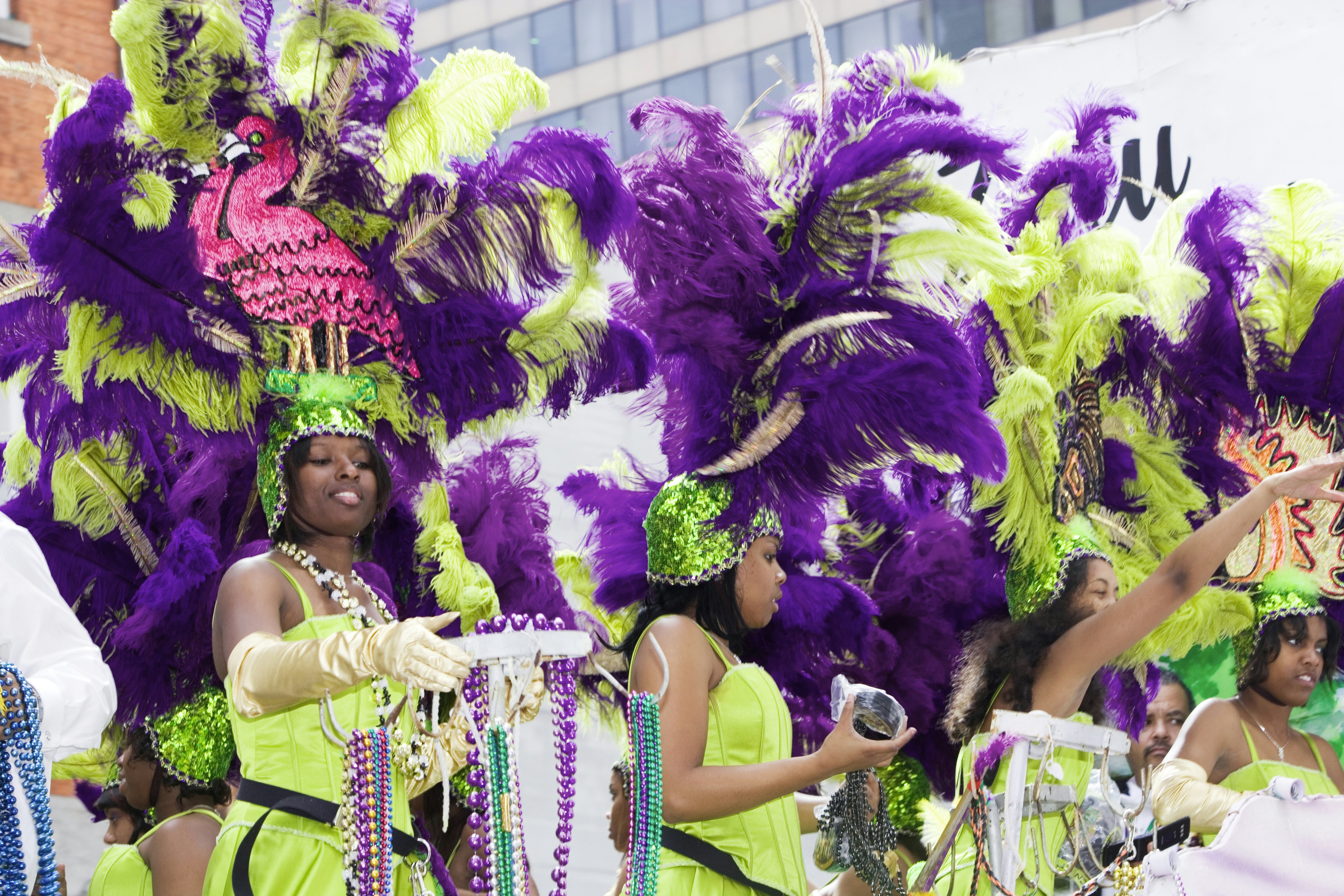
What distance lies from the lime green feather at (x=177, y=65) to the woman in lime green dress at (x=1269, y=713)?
9.43 ft

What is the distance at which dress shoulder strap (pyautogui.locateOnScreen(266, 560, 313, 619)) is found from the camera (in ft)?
9.87

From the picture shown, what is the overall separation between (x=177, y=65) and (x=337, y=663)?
134cm

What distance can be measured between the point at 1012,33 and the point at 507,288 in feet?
71.7

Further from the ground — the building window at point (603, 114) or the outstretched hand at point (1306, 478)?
the building window at point (603, 114)

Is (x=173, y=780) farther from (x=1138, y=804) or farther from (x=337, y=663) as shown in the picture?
(x=1138, y=804)

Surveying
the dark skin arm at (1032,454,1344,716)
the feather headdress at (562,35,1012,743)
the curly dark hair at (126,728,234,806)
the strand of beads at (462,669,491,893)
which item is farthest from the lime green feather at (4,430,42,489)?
the dark skin arm at (1032,454,1344,716)

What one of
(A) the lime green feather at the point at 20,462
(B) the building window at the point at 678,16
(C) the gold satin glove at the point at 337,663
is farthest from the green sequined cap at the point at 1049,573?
(B) the building window at the point at 678,16

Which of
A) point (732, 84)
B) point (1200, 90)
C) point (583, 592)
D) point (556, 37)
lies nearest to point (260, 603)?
point (583, 592)

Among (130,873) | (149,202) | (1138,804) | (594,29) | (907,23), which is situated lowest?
(1138,804)

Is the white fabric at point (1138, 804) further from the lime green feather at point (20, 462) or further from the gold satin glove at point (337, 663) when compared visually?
the lime green feather at point (20, 462)

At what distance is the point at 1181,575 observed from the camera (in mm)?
3678

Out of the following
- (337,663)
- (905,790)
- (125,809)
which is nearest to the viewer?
(337,663)

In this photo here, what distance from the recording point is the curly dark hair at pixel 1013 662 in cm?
394

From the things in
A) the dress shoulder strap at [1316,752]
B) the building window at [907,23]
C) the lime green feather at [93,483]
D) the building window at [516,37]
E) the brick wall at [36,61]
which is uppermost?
the building window at [516,37]
